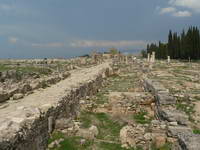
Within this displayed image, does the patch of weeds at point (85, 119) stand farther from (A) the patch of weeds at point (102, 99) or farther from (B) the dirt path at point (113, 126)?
(A) the patch of weeds at point (102, 99)

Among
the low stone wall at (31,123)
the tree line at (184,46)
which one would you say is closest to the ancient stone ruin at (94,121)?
the low stone wall at (31,123)

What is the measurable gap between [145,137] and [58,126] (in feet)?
9.70

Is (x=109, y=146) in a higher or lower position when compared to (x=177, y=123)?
lower

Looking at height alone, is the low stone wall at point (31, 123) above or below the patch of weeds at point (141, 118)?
above

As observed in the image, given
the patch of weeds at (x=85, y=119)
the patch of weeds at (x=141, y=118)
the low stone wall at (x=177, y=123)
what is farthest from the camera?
the patch of weeds at (x=141, y=118)

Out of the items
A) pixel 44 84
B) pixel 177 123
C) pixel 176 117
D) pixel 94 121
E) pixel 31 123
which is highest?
pixel 44 84

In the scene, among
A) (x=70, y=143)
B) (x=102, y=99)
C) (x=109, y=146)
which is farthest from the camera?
(x=102, y=99)

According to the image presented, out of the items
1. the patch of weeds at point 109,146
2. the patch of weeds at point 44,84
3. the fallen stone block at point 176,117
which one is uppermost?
the patch of weeds at point 44,84

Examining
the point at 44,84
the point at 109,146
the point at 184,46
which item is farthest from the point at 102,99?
the point at 184,46

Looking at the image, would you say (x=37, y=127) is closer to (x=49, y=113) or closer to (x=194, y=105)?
(x=49, y=113)

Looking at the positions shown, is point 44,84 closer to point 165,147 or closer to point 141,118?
point 141,118

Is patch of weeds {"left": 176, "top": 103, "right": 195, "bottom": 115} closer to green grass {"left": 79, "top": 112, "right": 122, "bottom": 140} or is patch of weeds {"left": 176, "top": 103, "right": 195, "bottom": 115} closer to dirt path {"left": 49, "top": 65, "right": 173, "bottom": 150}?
dirt path {"left": 49, "top": 65, "right": 173, "bottom": 150}

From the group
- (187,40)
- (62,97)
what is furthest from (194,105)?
(187,40)

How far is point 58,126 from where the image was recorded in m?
8.37
